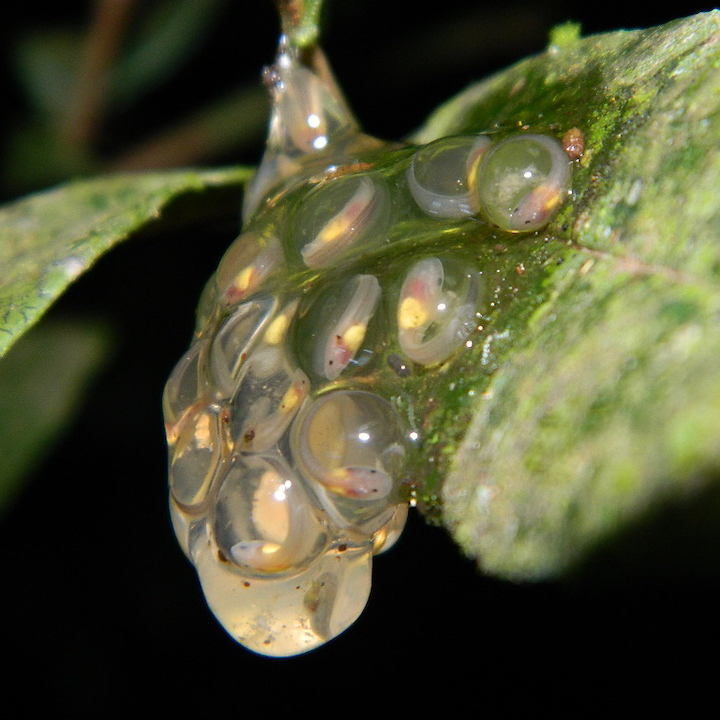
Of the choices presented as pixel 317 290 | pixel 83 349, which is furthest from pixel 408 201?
pixel 83 349

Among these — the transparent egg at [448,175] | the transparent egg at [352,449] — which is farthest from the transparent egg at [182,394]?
the transparent egg at [448,175]

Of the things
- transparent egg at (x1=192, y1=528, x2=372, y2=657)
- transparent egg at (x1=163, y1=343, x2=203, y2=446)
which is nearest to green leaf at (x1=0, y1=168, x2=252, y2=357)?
transparent egg at (x1=163, y1=343, x2=203, y2=446)

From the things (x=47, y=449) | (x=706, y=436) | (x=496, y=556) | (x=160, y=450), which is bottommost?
(x=160, y=450)

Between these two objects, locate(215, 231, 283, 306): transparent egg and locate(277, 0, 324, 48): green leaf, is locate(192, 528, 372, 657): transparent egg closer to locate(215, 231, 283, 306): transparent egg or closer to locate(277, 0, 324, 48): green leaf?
locate(215, 231, 283, 306): transparent egg

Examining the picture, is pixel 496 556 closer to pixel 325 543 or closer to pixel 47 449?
pixel 325 543

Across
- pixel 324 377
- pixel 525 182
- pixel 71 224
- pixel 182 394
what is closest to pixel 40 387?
pixel 71 224

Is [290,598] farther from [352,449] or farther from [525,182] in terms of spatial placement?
[525,182]
